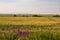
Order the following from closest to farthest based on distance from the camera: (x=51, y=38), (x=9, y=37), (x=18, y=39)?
(x=18, y=39), (x=9, y=37), (x=51, y=38)

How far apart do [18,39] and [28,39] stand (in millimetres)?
509

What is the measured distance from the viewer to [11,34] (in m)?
13.8

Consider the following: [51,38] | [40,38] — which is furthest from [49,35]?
[40,38]

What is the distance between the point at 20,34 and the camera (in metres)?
13.6

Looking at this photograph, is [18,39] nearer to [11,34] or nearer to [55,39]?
[11,34]

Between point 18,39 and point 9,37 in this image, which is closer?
point 18,39

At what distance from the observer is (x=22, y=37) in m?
12.8

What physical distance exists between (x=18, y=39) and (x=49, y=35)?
2.57m

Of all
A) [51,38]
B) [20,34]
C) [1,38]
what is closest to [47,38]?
[51,38]

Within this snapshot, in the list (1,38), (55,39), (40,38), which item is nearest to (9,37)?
(1,38)

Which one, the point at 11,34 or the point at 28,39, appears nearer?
the point at 28,39

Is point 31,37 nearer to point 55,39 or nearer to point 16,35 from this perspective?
point 16,35

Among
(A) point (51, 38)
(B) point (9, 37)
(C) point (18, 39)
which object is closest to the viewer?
(C) point (18, 39)

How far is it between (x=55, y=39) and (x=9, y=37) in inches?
106
